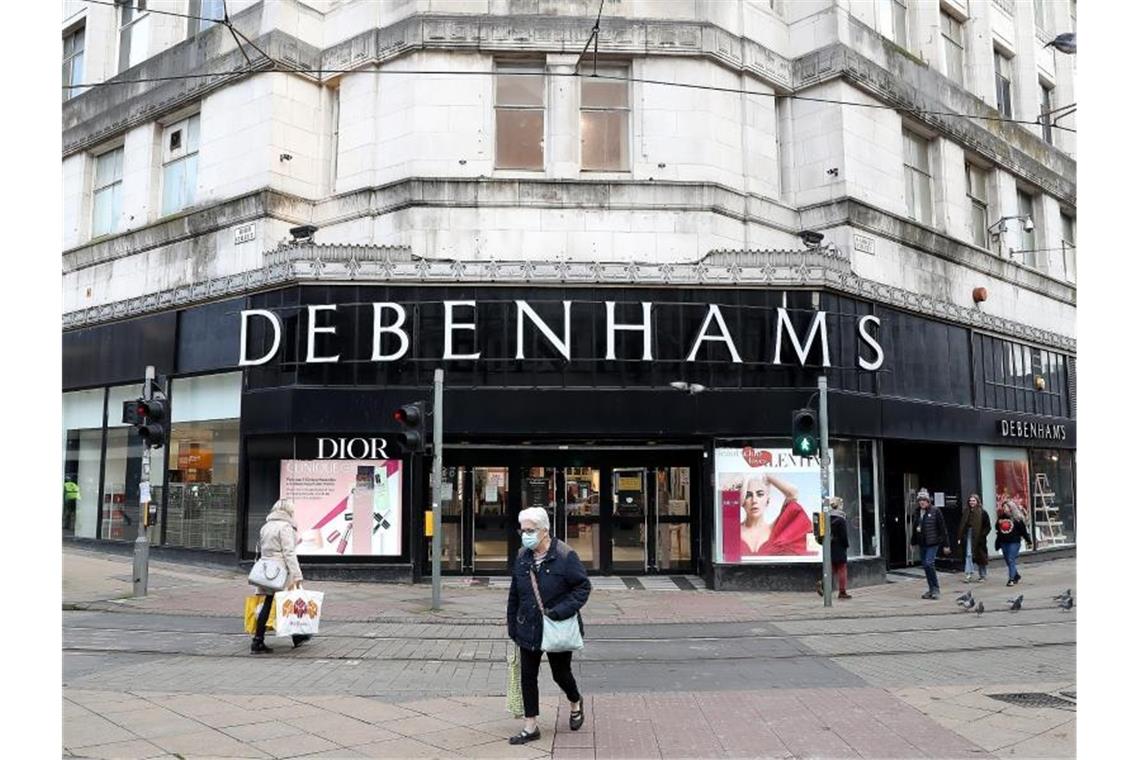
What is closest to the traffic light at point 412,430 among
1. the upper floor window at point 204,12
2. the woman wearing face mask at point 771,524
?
the woman wearing face mask at point 771,524

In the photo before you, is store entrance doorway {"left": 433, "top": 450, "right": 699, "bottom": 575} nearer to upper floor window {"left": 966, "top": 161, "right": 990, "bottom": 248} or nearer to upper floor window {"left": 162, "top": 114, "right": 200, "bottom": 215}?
upper floor window {"left": 162, "top": 114, "right": 200, "bottom": 215}

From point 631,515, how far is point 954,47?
1747cm

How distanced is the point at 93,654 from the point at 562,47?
1443cm

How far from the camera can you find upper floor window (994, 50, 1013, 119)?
27000 mm

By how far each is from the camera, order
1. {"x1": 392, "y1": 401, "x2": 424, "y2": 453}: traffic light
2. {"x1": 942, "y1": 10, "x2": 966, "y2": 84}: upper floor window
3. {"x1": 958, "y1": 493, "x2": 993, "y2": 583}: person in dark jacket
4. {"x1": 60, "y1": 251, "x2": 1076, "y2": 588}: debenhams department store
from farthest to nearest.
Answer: {"x1": 942, "y1": 10, "x2": 966, "y2": 84}: upper floor window < {"x1": 958, "y1": 493, "x2": 993, "y2": 583}: person in dark jacket < {"x1": 60, "y1": 251, "x2": 1076, "y2": 588}: debenhams department store < {"x1": 392, "y1": 401, "x2": 424, "y2": 453}: traffic light

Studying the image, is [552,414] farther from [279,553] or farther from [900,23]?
[900,23]

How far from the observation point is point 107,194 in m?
24.2

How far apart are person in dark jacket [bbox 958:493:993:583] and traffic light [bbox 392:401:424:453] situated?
10893mm

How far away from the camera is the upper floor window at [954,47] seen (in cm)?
2492

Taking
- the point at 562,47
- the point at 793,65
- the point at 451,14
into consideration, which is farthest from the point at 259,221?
the point at 793,65

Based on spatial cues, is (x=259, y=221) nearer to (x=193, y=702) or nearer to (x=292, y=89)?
(x=292, y=89)

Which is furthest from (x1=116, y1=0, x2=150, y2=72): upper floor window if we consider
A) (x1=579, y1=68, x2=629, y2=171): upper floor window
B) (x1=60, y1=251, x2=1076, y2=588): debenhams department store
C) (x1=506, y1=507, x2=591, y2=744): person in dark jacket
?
(x1=506, y1=507, x2=591, y2=744): person in dark jacket

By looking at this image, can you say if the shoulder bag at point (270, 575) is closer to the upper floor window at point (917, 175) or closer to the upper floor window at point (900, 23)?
the upper floor window at point (917, 175)

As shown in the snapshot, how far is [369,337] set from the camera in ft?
56.0
